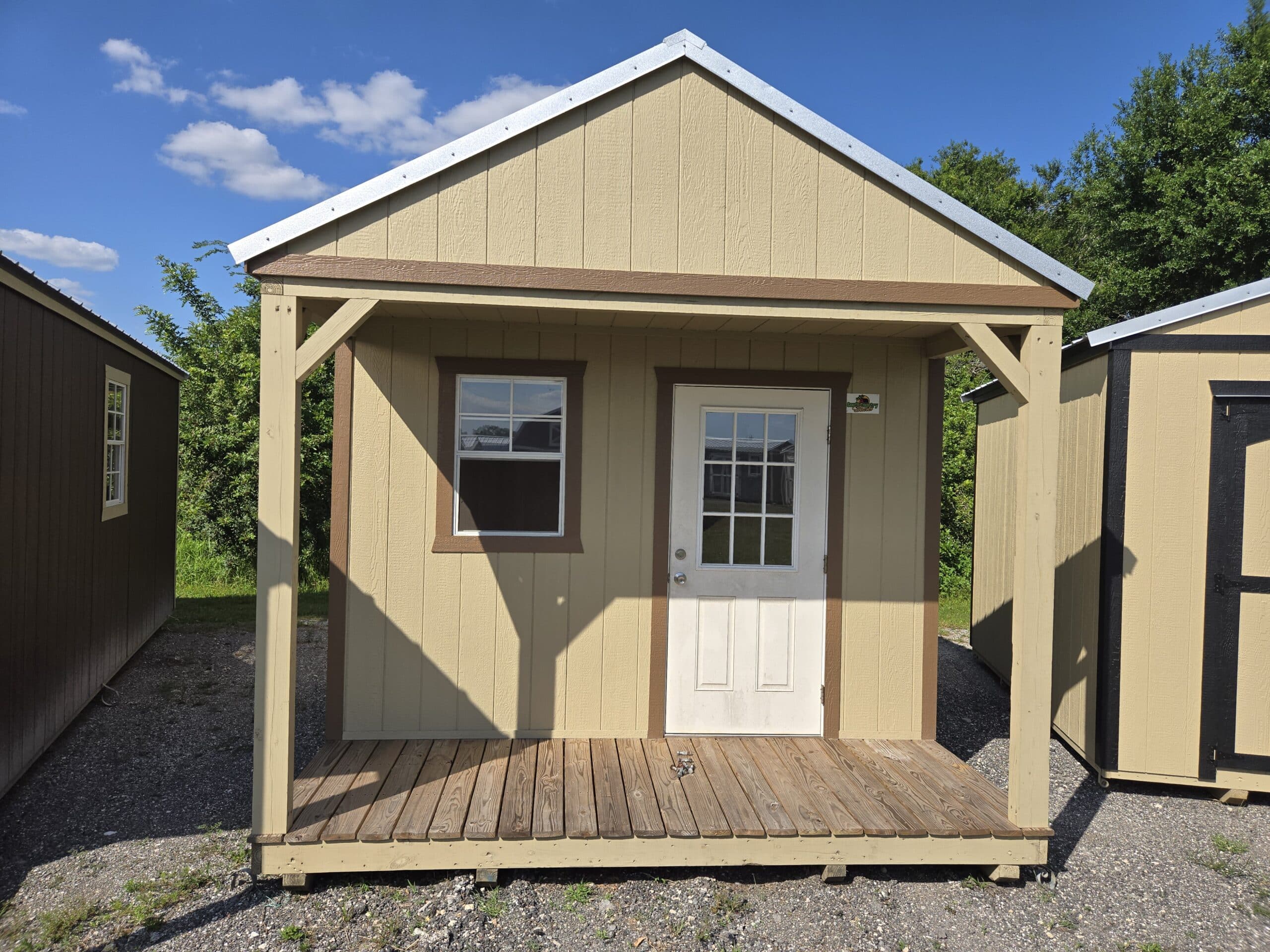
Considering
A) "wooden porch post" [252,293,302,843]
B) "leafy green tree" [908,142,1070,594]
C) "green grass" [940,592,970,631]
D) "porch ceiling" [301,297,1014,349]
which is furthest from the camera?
"leafy green tree" [908,142,1070,594]

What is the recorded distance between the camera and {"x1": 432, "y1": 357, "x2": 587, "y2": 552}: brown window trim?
156 inches

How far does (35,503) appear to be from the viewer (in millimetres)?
4156

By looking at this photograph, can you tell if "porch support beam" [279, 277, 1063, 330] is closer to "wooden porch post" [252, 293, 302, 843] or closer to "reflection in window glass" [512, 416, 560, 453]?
"wooden porch post" [252, 293, 302, 843]

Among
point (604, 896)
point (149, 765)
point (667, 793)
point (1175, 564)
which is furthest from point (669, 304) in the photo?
point (149, 765)

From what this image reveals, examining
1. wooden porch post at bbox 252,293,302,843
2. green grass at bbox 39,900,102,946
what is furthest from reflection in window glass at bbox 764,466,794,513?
green grass at bbox 39,900,102,946

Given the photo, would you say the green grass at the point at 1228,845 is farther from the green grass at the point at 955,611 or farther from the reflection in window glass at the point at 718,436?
the green grass at the point at 955,611

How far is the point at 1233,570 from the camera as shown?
12.8 ft

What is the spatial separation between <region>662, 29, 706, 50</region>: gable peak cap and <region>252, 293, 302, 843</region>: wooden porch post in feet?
5.97

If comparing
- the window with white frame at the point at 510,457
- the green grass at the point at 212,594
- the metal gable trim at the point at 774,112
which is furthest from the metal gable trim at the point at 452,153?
the green grass at the point at 212,594

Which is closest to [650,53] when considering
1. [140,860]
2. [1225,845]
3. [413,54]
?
[140,860]

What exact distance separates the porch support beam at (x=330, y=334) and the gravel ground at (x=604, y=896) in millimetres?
2022

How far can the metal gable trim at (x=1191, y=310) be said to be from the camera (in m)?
3.83

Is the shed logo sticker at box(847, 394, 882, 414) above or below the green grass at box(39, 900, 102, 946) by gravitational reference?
above

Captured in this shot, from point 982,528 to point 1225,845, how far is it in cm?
330
